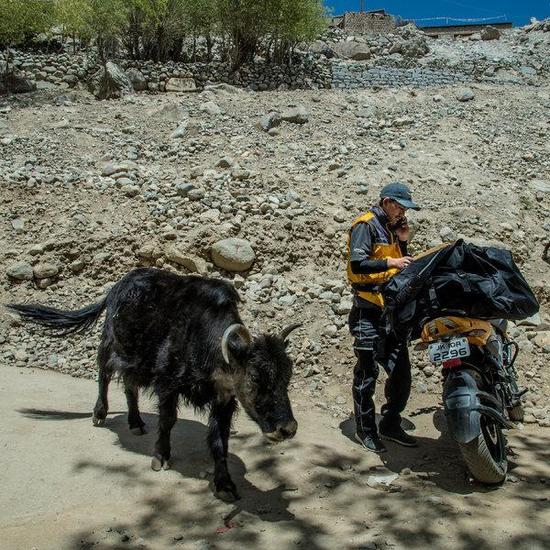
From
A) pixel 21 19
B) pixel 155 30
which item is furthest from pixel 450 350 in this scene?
pixel 155 30

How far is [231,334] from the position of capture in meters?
3.34

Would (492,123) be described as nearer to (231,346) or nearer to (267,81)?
(267,81)

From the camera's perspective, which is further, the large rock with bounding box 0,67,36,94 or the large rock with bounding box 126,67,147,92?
the large rock with bounding box 126,67,147,92

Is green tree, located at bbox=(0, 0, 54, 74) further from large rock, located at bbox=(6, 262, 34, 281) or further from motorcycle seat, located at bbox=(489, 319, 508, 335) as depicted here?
motorcycle seat, located at bbox=(489, 319, 508, 335)

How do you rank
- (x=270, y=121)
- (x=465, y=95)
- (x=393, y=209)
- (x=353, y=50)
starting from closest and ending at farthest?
(x=393, y=209) → (x=270, y=121) → (x=465, y=95) → (x=353, y=50)

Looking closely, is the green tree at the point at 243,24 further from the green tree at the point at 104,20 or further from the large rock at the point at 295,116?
the large rock at the point at 295,116

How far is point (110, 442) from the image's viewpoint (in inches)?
157

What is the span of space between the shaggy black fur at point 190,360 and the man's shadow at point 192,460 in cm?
11

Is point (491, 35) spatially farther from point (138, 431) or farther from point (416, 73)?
point (138, 431)

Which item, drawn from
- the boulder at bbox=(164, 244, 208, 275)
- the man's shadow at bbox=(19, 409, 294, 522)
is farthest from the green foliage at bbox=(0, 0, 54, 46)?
the man's shadow at bbox=(19, 409, 294, 522)

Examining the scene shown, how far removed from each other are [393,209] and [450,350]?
1080 mm

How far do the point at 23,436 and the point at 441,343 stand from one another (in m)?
2.81

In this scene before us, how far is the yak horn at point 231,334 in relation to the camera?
3.31 m

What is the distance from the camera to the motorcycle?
3.18 metres
